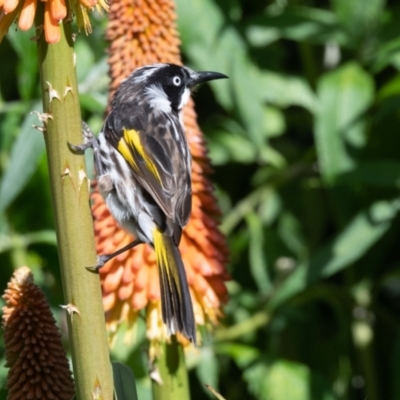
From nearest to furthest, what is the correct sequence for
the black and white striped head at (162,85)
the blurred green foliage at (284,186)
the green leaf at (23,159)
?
the black and white striped head at (162,85)
the green leaf at (23,159)
the blurred green foliage at (284,186)

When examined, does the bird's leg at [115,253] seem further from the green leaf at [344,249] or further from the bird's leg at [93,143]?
the green leaf at [344,249]

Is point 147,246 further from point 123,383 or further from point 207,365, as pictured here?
point 207,365

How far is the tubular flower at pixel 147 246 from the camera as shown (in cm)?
266

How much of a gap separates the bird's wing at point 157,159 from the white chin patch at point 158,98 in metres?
0.15

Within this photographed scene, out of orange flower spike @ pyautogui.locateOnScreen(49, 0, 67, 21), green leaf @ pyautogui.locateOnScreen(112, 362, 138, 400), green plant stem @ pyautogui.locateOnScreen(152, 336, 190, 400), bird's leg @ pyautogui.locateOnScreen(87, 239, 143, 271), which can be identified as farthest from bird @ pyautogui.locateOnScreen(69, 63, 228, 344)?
orange flower spike @ pyautogui.locateOnScreen(49, 0, 67, 21)

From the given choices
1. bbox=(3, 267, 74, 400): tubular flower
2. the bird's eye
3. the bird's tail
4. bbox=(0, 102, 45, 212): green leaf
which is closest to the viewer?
bbox=(3, 267, 74, 400): tubular flower

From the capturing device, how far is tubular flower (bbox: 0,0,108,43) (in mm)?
1674

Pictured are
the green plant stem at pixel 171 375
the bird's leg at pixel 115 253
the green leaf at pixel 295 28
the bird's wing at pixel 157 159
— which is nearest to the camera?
the bird's leg at pixel 115 253

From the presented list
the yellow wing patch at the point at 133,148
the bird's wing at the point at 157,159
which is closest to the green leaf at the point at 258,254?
the bird's wing at the point at 157,159

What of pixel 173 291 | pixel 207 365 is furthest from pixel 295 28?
pixel 173 291

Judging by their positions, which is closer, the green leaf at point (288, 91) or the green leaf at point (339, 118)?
the green leaf at point (339, 118)

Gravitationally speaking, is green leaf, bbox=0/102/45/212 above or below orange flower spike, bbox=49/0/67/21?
above

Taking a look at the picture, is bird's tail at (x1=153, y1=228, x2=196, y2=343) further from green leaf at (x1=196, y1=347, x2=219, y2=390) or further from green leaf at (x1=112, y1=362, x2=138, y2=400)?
green leaf at (x1=196, y1=347, x2=219, y2=390)

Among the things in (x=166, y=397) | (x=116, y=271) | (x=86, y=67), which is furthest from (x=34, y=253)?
(x=166, y=397)
